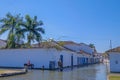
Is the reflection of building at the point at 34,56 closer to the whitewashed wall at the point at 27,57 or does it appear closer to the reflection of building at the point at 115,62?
the whitewashed wall at the point at 27,57

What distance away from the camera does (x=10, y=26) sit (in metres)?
53.8

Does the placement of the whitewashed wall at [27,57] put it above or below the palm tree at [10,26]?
below

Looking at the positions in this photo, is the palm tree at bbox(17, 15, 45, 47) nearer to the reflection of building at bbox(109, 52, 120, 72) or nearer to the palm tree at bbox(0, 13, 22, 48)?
the palm tree at bbox(0, 13, 22, 48)

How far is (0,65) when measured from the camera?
1713 inches

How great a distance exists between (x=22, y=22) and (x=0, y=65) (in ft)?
39.3

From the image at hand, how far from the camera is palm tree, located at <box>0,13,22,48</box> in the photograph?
52.2 metres

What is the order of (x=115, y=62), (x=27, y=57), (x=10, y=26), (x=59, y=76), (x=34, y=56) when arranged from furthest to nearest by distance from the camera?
1. (x=10, y=26)
2. (x=27, y=57)
3. (x=34, y=56)
4. (x=115, y=62)
5. (x=59, y=76)

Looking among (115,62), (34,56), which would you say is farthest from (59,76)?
(34,56)

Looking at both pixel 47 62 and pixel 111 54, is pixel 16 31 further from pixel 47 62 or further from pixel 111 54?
pixel 111 54

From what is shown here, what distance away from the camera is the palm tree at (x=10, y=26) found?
52.2 meters

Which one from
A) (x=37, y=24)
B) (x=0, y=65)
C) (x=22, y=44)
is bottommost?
(x=0, y=65)

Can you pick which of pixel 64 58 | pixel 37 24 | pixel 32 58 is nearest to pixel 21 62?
pixel 32 58

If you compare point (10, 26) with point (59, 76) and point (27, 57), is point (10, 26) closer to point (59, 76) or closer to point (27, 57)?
point (27, 57)

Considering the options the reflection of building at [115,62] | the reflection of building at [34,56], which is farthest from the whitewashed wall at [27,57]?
the reflection of building at [115,62]
